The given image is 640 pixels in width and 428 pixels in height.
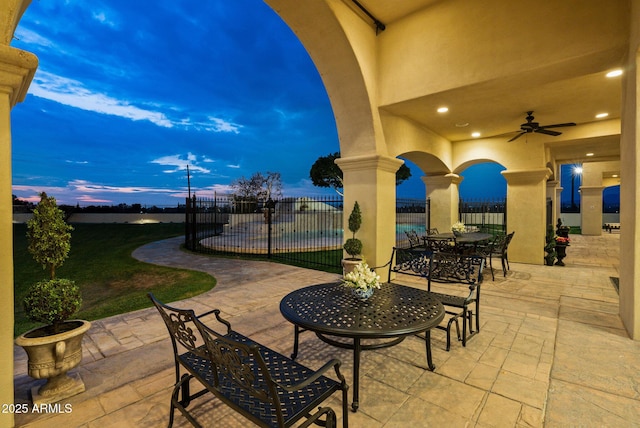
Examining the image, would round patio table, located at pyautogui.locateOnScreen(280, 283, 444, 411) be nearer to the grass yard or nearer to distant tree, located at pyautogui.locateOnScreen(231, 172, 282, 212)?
the grass yard

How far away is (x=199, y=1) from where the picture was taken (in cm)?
2864

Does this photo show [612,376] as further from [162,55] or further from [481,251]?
[162,55]

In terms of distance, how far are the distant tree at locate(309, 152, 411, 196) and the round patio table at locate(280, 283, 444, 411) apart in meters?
21.1

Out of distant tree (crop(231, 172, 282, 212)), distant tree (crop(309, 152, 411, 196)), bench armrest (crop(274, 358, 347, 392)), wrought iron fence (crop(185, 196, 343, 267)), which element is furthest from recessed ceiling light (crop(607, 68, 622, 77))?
distant tree (crop(231, 172, 282, 212))

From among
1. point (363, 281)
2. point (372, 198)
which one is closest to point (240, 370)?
point (363, 281)

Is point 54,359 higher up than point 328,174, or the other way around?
point 328,174

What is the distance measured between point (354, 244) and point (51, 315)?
4360 millimetres

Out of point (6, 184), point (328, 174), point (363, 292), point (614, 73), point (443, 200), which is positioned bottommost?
point (363, 292)

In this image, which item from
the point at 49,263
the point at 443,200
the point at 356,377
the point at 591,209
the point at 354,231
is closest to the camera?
the point at 356,377

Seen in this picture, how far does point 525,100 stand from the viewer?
5.35 meters

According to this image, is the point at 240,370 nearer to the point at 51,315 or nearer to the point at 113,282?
the point at 51,315

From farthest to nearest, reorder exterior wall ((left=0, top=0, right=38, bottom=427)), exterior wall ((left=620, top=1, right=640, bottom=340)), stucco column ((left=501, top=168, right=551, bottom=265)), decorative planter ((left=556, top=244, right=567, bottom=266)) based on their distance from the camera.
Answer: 1. stucco column ((left=501, top=168, right=551, bottom=265))
2. decorative planter ((left=556, top=244, right=567, bottom=266))
3. exterior wall ((left=620, top=1, right=640, bottom=340))
4. exterior wall ((left=0, top=0, right=38, bottom=427))

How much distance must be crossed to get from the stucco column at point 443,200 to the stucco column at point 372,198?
4.25m

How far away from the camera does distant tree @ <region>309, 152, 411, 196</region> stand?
77.7ft
